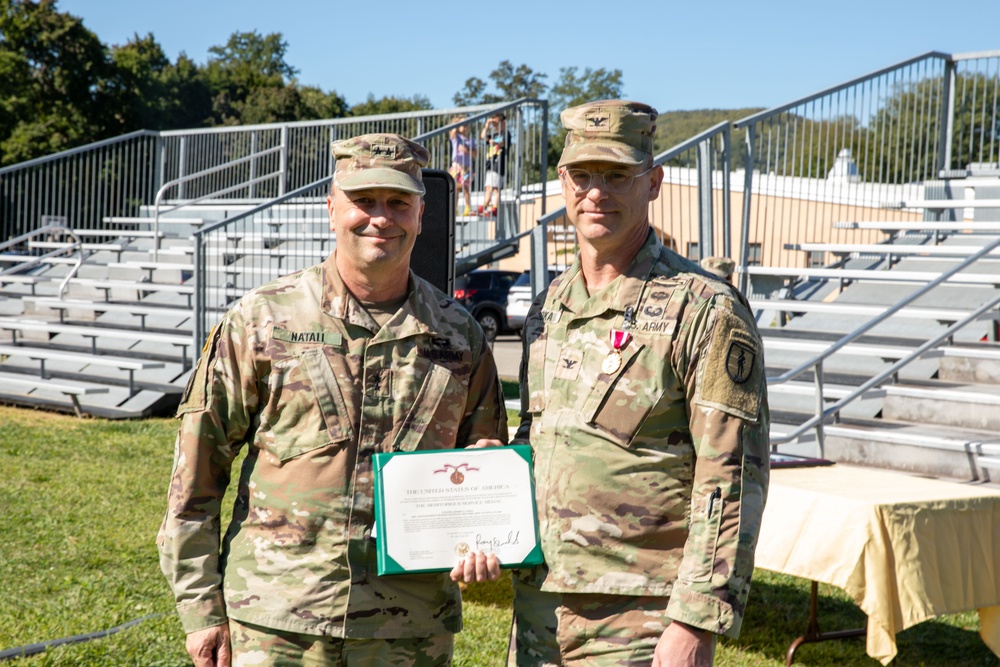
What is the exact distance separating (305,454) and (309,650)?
19.9 inches

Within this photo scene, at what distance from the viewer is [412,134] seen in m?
15.1

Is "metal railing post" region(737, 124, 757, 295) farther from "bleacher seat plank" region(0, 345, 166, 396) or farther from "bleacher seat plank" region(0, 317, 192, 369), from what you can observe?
"bleacher seat plank" region(0, 345, 166, 396)

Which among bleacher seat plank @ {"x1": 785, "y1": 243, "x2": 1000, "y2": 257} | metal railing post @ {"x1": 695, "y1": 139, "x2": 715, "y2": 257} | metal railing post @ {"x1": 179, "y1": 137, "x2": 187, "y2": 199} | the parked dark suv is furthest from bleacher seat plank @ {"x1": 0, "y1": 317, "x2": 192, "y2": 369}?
the parked dark suv

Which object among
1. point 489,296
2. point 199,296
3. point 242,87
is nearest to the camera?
point 199,296

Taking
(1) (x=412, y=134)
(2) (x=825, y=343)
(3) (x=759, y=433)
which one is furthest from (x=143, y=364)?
(3) (x=759, y=433)

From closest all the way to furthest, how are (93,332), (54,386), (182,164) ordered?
1. (54,386)
2. (93,332)
3. (182,164)

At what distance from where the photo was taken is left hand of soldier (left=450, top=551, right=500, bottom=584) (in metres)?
2.68

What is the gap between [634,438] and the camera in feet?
8.82

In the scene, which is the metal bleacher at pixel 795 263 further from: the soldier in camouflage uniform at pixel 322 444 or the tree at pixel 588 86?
the tree at pixel 588 86

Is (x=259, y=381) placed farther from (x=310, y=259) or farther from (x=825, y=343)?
(x=310, y=259)

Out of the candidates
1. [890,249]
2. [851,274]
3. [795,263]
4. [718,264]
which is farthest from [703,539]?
[795,263]

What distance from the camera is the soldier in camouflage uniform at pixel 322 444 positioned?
2727 mm

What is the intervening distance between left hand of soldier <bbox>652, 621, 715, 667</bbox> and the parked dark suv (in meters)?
23.2

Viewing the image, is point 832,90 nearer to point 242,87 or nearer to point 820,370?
point 820,370
